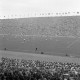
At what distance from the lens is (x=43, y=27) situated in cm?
10212

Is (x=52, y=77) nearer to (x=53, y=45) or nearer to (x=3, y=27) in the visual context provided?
(x=53, y=45)

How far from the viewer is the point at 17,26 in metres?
108

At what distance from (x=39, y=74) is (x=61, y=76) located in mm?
1569

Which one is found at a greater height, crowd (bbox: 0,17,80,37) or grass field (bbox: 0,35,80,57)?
crowd (bbox: 0,17,80,37)

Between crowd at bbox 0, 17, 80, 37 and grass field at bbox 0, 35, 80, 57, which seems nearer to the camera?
grass field at bbox 0, 35, 80, 57

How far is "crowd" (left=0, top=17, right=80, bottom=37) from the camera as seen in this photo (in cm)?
9103

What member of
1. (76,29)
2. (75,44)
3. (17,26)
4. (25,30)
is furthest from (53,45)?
(17,26)

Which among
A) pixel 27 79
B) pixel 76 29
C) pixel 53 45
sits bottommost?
pixel 27 79

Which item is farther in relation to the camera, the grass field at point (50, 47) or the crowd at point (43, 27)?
the crowd at point (43, 27)

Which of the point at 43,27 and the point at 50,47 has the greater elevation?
the point at 43,27

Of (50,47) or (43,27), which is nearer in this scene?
(50,47)

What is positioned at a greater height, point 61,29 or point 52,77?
point 61,29

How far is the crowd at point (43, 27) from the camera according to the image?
9103 centimetres

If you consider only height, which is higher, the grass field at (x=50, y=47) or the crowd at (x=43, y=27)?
the crowd at (x=43, y=27)
